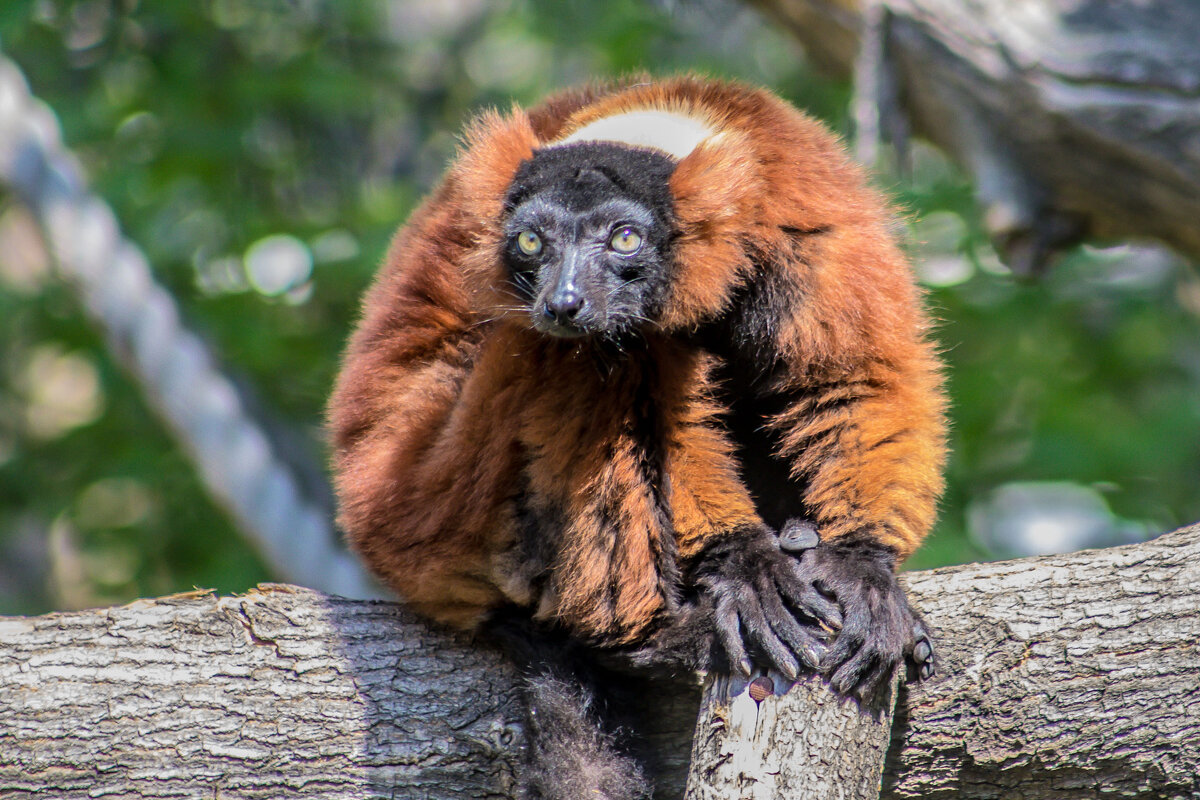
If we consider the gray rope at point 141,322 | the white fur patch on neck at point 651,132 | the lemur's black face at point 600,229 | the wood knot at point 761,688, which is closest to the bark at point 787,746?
the wood knot at point 761,688

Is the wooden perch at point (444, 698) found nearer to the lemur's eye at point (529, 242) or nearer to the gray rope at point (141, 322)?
the lemur's eye at point (529, 242)

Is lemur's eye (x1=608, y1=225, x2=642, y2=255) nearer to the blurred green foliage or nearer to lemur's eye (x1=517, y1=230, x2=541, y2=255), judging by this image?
lemur's eye (x1=517, y1=230, x2=541, y2=255)

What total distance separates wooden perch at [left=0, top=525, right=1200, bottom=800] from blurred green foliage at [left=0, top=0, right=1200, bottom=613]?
7.52 feet

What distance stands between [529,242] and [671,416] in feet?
2.22

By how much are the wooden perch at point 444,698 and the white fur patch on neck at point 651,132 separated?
60.0 inches

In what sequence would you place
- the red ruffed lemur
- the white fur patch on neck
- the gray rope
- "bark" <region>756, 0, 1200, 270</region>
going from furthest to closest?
the gray rope, "bark" <region>756, 0, 1200, 270</region>, the white fur patch on neck, the red ruffed lemur

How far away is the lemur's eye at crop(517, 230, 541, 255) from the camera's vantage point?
122 inches

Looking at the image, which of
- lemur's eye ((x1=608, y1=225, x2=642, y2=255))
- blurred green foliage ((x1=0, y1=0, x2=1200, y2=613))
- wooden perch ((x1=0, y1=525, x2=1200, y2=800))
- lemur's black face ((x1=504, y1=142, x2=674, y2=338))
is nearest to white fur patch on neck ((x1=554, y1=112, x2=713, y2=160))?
lemur's black face ((x1=504, y1=142, x2=674, y2=338))

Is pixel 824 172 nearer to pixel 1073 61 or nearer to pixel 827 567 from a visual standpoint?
pixel 827 567

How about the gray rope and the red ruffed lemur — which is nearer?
the red ruffed lemur

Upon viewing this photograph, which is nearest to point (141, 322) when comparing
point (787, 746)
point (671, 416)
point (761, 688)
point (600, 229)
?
point (600, 229)

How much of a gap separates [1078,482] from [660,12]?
4436 millimetres

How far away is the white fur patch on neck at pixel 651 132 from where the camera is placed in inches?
128

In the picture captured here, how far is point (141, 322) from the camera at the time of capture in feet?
22.8
